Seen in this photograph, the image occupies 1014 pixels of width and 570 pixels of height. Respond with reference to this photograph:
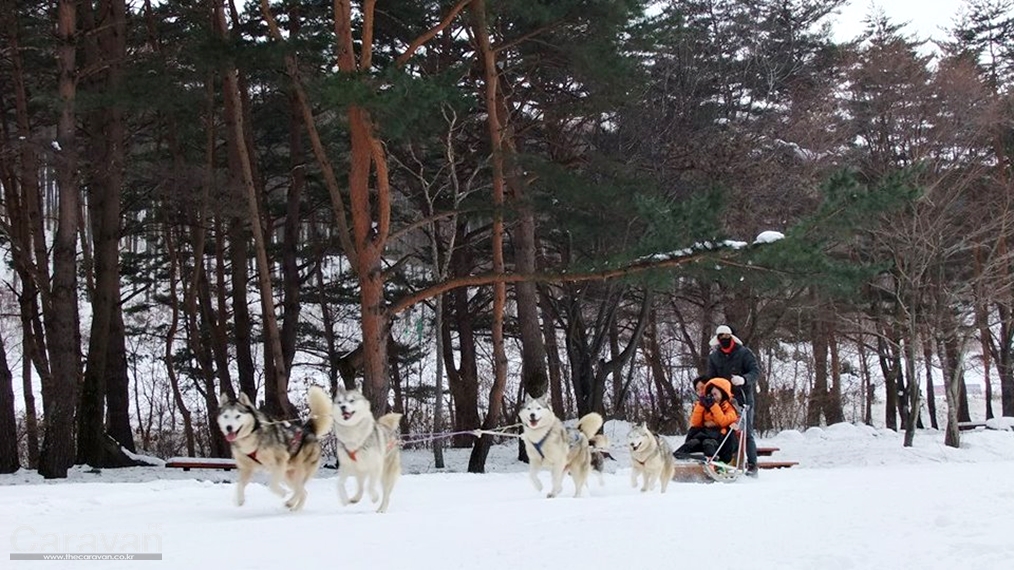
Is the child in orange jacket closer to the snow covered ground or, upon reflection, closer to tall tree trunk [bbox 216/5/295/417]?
the snow covered ground

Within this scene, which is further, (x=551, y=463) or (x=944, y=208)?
(x=944, y=208)

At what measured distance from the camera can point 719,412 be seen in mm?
11344

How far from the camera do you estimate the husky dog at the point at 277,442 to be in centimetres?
741

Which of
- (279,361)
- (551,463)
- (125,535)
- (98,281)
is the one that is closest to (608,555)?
(125,535)

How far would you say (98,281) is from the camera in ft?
56.3

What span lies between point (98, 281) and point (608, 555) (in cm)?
1433

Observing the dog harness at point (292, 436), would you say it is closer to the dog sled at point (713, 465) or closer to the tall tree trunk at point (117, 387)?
the dog sled at point (713, 465)

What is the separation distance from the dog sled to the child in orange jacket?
58 mm

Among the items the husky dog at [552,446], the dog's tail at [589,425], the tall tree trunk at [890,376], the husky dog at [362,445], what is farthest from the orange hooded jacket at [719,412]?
the tall tree trunk at [890,376]

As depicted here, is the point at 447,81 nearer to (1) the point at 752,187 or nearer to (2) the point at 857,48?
(1) the point at 752,187

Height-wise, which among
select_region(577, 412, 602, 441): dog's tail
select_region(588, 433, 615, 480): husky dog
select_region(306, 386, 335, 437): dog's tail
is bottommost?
select_region(588, 433, 615, 480): husky dog

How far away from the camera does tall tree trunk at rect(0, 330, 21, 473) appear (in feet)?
53.2

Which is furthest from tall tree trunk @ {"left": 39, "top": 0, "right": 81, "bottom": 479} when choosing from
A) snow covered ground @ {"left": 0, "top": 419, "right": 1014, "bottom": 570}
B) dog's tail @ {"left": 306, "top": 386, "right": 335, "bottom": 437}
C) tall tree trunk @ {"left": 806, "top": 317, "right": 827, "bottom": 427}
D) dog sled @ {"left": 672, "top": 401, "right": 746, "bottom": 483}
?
tall tree trunk @ {"left": 806, "top": 317, "right": 827, "bottom": 427}

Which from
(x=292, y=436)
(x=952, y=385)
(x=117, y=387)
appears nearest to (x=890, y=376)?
(x=952, y=385)
